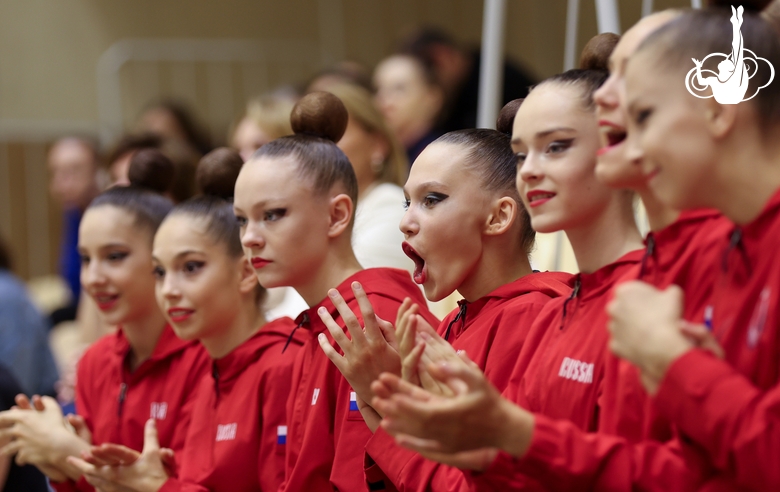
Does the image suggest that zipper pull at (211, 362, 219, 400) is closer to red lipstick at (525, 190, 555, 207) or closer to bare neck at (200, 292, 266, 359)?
bare neck at (200, 292, 266, 359)

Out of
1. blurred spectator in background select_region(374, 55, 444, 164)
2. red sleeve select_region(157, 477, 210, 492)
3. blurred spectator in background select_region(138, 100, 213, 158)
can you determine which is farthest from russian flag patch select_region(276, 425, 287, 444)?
blurred spectator in background select_region(138, 100, 213, 158)

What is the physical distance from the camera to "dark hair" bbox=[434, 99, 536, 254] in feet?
6.74

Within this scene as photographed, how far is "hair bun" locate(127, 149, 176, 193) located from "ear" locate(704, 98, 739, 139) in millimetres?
2191

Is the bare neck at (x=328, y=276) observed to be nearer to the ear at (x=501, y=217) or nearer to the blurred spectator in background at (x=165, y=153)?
the ear at (x=501, y=217)

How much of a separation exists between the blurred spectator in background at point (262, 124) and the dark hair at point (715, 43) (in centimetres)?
241

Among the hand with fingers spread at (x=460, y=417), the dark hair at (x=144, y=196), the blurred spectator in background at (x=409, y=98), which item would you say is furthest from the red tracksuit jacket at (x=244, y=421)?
the blurred spectator in background at (x=409, y=98)

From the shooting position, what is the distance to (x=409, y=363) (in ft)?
5.29

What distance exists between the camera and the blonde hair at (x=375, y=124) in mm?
3365

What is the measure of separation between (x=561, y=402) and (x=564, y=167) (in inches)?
15.5

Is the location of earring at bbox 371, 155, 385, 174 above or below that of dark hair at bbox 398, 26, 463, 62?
below

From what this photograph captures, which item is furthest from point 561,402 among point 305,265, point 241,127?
point 241,127

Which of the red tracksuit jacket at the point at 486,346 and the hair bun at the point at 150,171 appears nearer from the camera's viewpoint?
the red tracksuit jacket at the point at 486,346

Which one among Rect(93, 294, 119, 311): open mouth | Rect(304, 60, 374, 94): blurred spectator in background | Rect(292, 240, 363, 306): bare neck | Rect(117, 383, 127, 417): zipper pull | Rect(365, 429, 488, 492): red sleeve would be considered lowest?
Rect(117, 383, 127, 417): zipper pull

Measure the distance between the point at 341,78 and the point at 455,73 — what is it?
43.3 inches
